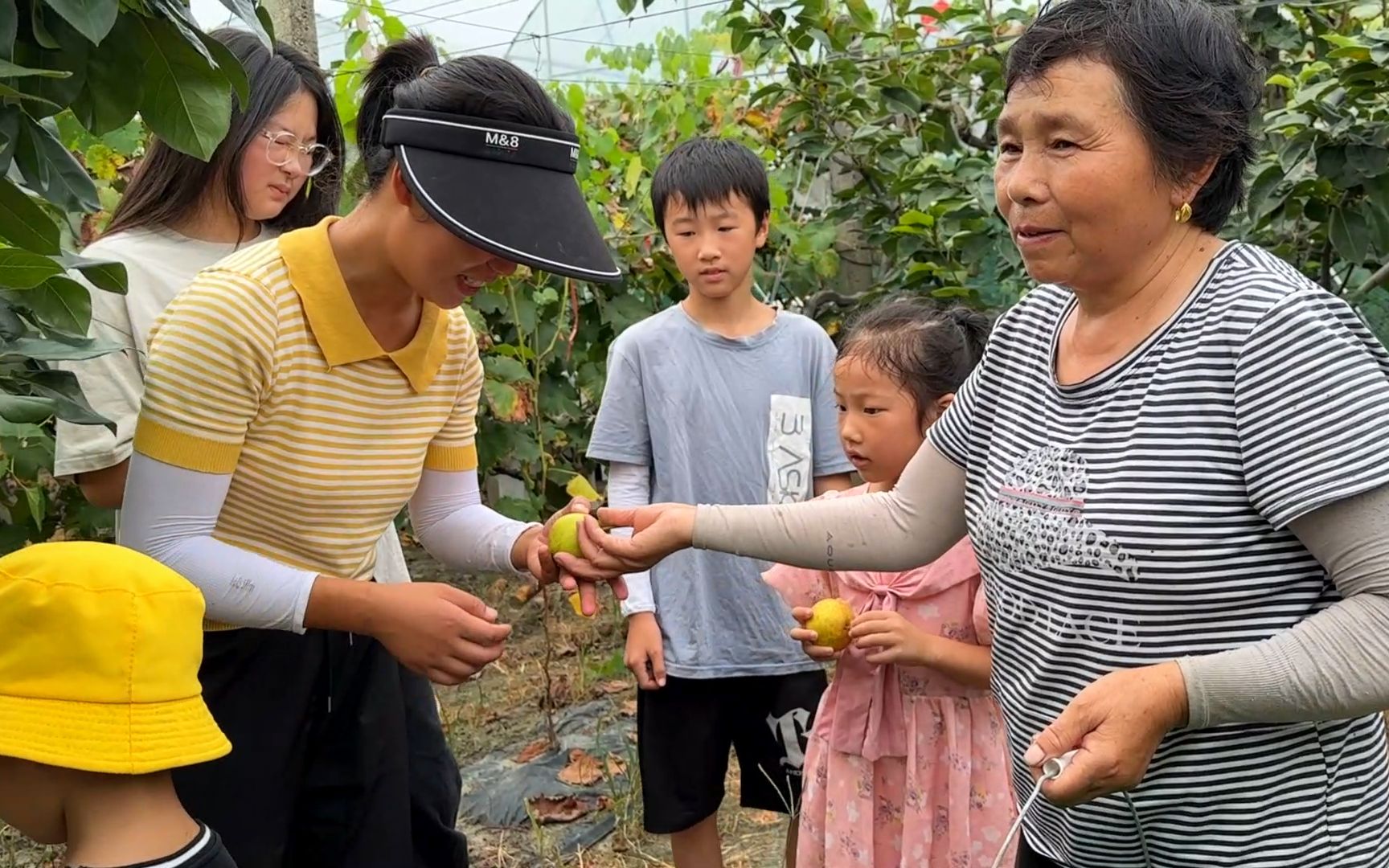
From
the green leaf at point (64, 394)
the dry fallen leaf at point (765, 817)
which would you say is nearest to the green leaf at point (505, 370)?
the dry fallen leaf at point (765, 817)

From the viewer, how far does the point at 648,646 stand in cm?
266

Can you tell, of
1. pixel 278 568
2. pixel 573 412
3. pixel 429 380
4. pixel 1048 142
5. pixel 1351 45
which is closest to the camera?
pixel 1048 142

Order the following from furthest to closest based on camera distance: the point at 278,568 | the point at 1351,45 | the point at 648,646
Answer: the point at 1351,45
the point at 648,646
the point at 278,568

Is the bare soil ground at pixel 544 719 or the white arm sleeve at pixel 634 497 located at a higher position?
the white arm sleeve at pixel 634 497

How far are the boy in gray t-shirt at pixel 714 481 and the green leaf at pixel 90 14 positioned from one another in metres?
1.65

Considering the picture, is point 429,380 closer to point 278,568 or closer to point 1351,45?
point 278,568

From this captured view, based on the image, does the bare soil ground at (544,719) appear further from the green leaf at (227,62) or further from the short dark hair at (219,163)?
the green leaf at (227,62)

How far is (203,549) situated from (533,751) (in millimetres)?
2265

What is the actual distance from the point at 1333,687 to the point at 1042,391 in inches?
16.9

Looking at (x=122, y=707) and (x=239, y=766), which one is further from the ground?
(x=122, y=707)

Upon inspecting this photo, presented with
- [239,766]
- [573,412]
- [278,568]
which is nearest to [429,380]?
[278,568]

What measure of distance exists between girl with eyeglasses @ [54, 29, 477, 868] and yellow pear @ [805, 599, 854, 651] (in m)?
0.61

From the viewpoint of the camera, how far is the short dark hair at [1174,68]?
1.40 m

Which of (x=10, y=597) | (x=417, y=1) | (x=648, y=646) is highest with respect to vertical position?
(x=417, y=1)
